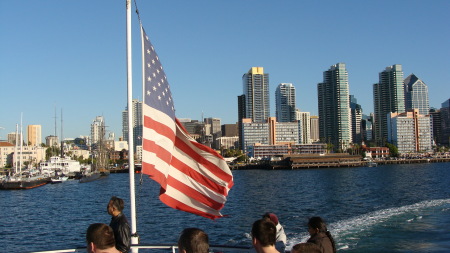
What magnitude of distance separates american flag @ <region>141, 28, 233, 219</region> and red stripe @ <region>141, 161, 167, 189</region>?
20 mm

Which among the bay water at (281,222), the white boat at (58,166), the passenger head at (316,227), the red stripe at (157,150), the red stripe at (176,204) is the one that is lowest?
the bay water at (281,222)

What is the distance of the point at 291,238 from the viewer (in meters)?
27.6

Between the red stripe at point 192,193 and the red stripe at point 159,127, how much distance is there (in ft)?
2.87

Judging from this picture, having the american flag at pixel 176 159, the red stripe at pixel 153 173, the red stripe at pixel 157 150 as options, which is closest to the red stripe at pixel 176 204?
the american flag at pixel 176 159

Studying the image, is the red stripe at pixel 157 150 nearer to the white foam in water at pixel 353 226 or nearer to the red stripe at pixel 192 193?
the red stripe at pixel 192 193

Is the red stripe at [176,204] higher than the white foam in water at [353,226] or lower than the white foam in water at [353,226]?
higher

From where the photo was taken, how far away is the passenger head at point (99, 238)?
5441 millimetres

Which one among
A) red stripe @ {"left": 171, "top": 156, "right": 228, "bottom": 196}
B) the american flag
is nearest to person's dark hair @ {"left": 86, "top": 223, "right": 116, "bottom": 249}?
the american flag

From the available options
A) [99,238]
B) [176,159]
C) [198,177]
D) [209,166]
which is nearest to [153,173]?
[176,159]

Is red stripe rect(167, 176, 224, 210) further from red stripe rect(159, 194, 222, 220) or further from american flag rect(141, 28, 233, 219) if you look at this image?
red stripe rect(159, 194, 222, 220)

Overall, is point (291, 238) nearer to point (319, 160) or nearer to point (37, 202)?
point (37, 202)

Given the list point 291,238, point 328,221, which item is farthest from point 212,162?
point 328,221

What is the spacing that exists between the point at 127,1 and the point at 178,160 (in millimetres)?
3479

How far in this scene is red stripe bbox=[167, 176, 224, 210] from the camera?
383 inches
